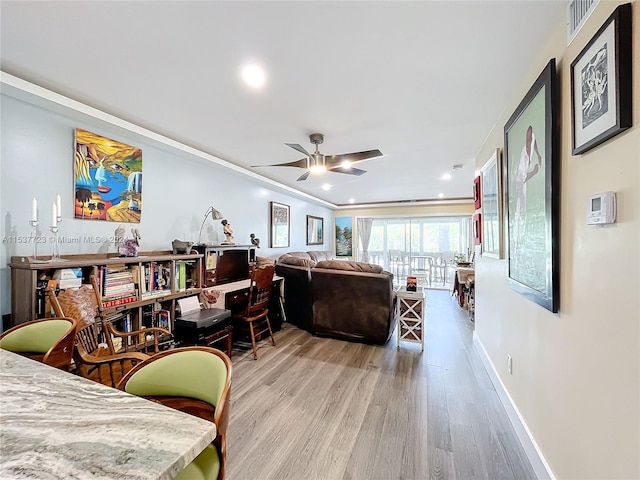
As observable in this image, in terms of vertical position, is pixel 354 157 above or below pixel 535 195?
above

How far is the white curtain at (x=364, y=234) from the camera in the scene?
848 centimetres

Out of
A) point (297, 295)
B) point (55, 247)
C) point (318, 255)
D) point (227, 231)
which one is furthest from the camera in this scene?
point (318, 255)

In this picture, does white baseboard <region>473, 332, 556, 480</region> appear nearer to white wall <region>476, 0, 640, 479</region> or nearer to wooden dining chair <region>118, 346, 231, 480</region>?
white wall <region>476, 0, 640, 479</region>

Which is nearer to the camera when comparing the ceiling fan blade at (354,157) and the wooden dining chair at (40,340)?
the wooden dining chair at (40,340)

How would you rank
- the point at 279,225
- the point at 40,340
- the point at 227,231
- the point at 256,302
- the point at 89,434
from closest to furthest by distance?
the point at 89,434 < the point at 40,340 < the point at 256,302 < the point at 227,231 < the point at 279,225

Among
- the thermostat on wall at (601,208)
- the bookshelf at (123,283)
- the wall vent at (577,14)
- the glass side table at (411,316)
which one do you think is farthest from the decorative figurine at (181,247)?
the wall vent at (577,14)

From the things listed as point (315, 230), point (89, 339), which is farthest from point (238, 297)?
point (315, 230)

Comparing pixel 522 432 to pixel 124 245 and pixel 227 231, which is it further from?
pixel 227 231

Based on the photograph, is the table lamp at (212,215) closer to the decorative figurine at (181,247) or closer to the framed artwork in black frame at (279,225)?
the decorative figurine at (181,247)

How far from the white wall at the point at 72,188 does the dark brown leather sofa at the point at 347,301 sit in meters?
1.52

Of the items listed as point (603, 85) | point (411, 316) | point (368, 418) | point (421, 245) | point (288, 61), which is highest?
point (288, 61)

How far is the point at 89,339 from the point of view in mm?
2014

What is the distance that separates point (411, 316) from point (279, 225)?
3203 mm

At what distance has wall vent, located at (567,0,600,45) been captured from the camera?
113 cm
